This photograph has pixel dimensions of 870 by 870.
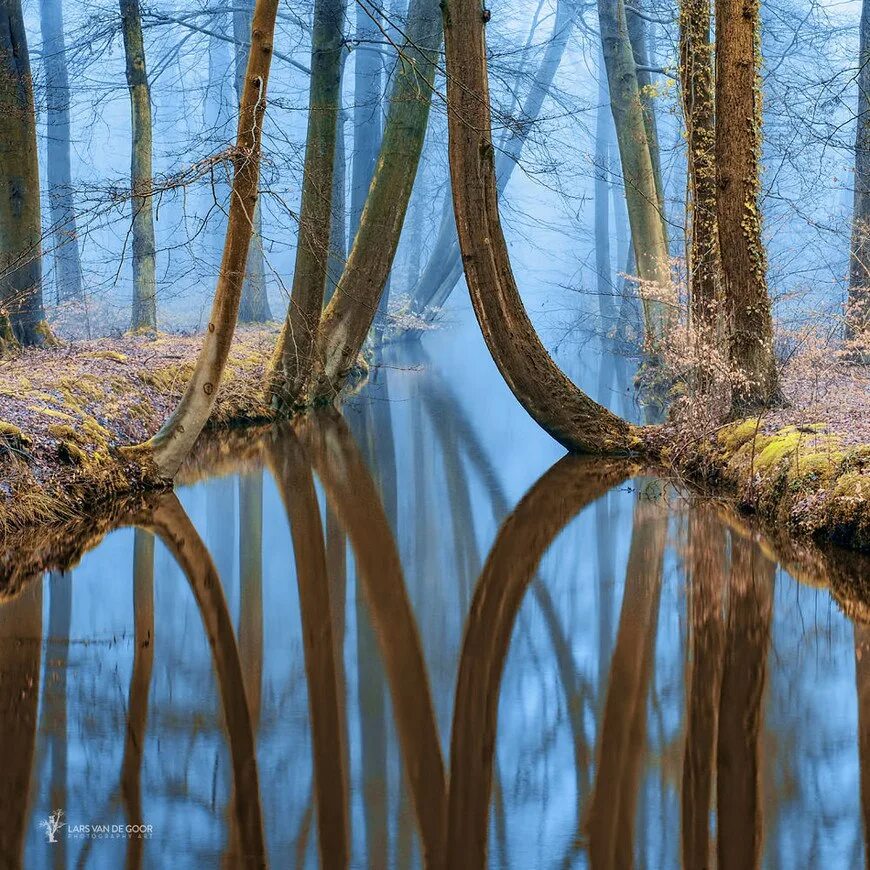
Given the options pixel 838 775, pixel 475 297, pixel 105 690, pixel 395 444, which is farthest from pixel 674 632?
pixel 395 444

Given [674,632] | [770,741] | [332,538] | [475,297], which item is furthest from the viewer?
[475,297]

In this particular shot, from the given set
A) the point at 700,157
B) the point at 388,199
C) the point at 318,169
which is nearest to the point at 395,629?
the point at 700,157

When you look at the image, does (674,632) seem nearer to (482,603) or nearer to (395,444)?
(482,603)

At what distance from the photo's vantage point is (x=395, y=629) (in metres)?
5.57

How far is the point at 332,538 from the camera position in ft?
25.4

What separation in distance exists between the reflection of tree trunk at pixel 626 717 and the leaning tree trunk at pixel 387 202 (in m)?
6.86

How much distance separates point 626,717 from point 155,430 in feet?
24.3

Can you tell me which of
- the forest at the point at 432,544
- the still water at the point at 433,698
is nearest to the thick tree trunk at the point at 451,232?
the forest at the point at 432,544

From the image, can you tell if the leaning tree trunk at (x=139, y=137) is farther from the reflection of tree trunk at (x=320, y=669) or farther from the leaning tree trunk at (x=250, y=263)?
the reflection of tree trunk at (x=320, y=669)

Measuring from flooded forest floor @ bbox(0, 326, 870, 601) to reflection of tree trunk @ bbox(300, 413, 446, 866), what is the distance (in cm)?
176

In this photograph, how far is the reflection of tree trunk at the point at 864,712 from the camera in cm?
346

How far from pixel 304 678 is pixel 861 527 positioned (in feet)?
12.5

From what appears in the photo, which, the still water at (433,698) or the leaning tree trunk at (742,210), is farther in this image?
the leaning tree trunk at (742,210)

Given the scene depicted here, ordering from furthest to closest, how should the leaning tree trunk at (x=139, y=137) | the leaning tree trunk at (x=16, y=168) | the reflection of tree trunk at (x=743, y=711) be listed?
the leaning tree trunk at (x=139, y=137), the leaning tree trunk at (x=16, y=168), the reflection of tree trunk at (x=743, y=711)
